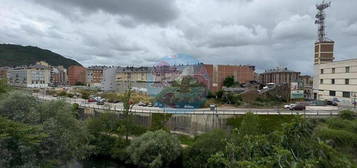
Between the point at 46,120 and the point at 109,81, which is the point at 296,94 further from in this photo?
the point at 109,81

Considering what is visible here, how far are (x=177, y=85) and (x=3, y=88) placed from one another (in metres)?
32.0

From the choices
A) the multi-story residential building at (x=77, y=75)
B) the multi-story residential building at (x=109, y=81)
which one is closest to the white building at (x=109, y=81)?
the multi-story residential building at (x=109, y=81)

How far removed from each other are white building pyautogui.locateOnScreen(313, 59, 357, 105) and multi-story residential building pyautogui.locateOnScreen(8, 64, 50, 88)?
132 meters

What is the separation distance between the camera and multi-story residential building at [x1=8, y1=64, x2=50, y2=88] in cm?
13150

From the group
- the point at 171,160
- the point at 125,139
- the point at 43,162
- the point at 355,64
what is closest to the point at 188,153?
the point at 171,160

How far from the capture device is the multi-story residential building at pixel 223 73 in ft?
283

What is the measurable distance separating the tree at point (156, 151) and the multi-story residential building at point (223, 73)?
174 ft

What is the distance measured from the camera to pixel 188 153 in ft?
92.3

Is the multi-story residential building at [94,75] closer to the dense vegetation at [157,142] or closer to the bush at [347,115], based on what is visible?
the dense vegetation at [157,142]

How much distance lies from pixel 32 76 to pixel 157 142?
5225 inches

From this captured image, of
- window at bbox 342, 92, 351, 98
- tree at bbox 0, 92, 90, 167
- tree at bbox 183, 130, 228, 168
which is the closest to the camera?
tree at bbox 0, 92, 90, 167

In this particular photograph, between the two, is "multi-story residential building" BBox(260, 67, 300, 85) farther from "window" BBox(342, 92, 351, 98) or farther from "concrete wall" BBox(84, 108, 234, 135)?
"concrete wall" BBox(84, 108, 234, 135)

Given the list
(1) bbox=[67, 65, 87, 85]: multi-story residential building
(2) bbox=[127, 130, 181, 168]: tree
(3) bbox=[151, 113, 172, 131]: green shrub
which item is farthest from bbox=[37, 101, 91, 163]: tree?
(1) bbox=[67, 65, 87, 85]: multi-story residential building

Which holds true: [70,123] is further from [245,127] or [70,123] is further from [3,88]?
[245,127]
